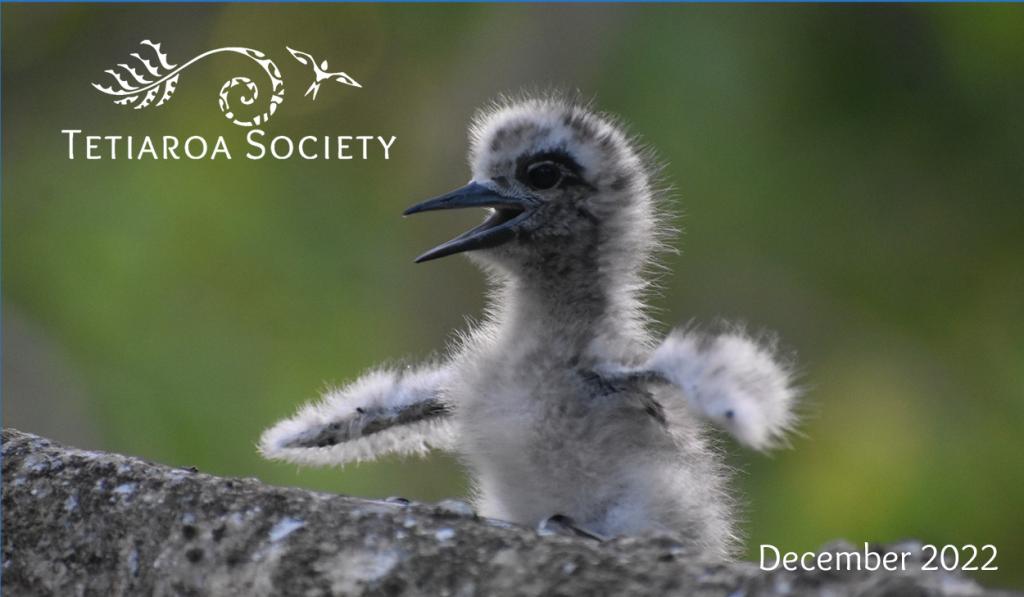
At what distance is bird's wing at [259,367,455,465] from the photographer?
3482 mm

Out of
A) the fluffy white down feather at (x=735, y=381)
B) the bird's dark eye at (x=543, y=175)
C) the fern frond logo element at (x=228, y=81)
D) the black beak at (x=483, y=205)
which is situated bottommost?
the fluffy white down feather at (x=735, y=381)

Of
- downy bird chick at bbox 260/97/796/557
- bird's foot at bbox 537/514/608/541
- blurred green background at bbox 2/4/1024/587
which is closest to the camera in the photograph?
bird's foot at bbox 537/514/608/541

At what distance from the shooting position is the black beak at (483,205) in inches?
140

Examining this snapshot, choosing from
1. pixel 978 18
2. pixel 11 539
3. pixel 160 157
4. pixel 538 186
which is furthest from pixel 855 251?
pixel 11 539

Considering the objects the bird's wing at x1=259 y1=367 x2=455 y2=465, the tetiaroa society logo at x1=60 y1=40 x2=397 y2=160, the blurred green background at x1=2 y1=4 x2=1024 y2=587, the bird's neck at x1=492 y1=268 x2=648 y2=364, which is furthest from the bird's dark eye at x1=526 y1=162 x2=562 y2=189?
the blurred green background at x1=2 y1=4 x2=1024 y2=587

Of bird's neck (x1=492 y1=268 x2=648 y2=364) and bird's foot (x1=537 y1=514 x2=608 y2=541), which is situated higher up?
bird's neck (x1=492 y1=268 x2=648 y2=364)

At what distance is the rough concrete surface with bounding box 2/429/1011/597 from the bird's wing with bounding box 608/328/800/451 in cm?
48

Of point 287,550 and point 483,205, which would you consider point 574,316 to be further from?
point 287,550

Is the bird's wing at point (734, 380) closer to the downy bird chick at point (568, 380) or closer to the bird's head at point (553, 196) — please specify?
the downy bird chick at point (568, 380)

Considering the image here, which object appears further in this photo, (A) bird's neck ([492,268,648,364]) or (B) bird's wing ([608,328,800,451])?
(A) bird's neck ([492,268,648,364])

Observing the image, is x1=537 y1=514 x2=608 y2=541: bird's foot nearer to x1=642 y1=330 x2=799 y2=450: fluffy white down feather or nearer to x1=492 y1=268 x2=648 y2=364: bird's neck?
x1=642 y1=330 x2=799 y2=450: fluffy white down feather

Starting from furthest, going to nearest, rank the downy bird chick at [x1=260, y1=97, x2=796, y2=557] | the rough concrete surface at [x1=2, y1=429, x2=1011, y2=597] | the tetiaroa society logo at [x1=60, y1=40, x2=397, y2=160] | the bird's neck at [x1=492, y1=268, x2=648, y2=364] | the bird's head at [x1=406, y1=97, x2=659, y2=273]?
1. the tetiaroa society logo at [x1=60, y1=40, x2=397, y2=160]
2. the bird's head at [x1=406, y1=97, x2=659, y2=273]
3. the bird's neck at [x1=492, y1=268, x2=648, y2=364]
4. the downy bird chick at [x1=260, y1=97, x2=796, y2=557]
5. the rough concrete surface at [x1=2, y1=429, x2=1011, y2=597]

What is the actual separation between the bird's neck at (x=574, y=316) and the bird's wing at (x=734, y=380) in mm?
286

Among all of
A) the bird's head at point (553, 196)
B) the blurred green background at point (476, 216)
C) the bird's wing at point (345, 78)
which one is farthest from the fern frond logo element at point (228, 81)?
the bird's head at point (553, 196)
